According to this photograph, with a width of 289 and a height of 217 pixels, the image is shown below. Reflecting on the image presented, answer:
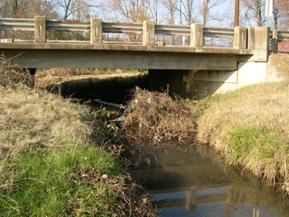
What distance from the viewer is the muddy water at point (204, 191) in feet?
27.2

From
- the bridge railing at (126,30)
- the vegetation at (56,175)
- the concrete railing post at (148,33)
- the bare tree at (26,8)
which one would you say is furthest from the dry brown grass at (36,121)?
the bare tree at (26,8)

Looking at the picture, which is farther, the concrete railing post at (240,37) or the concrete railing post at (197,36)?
the concrete railing post at (240,37)

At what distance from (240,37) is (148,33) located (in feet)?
14.0

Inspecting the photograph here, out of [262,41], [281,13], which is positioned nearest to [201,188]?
[262,41]

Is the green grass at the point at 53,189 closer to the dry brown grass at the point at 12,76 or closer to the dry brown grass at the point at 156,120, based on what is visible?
the dry brown grass at the point at 12,76

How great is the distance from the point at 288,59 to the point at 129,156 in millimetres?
9822

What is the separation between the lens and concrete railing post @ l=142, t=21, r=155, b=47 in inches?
652

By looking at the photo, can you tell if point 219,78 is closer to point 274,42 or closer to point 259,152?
point 274,42

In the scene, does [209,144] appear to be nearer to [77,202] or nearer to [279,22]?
[77,202]

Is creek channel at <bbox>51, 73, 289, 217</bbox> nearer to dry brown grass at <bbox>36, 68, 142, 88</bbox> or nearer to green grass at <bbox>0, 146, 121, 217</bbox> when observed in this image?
green grass at <bbox>0, 146, 121, 217</bbox>

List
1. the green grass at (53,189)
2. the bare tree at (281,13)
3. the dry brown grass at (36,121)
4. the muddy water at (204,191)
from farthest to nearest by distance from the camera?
the bare tree at (281,13) < the muddy water at (204,191) < the dry brown grass at (36,121) < the green grass at (53,189)

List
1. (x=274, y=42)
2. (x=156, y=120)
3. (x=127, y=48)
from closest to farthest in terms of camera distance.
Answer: (x=156, y=120)
(x=127, y=48)
(x=274, y=42)

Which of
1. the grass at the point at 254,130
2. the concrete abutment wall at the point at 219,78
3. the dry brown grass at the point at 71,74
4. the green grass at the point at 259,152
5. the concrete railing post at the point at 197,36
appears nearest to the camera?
the green grass at the point at 259,152

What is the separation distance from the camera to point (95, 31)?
15.8m
